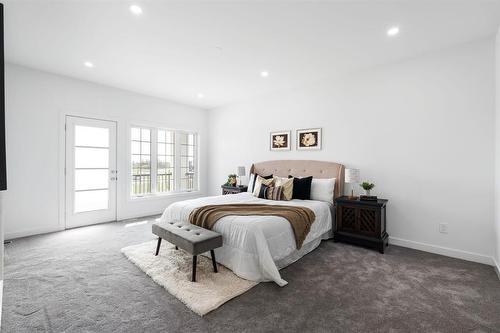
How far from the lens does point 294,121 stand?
189 inches

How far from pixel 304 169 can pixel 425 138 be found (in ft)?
6.28

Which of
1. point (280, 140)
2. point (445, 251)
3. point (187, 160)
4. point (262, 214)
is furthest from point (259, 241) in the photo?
point (187, 160)

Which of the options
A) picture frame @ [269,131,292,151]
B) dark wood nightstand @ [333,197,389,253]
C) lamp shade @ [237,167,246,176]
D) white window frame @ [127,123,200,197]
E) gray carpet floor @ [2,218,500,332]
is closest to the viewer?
gray carpet floor @ [2,218,500,332]

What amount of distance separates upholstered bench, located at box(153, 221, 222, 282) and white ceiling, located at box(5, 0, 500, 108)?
2.28 meters

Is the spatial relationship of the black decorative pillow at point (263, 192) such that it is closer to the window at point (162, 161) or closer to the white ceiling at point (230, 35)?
the white ceiling at point (230, 35)

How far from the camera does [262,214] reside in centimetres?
291

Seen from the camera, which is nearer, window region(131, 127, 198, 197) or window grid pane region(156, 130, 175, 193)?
window region(131, 127, 198, 197)

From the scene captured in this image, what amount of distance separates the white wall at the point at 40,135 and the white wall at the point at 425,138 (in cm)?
406

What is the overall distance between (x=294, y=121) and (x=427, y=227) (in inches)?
109

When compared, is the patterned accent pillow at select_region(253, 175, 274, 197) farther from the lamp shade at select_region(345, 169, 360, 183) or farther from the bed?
the lamp shade at select_region(345, 169, 360, 183)

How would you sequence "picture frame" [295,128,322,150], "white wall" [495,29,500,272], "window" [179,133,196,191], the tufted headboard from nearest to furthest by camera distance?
1. "white wall" [495,29,500,272]
2. the tufted headboard
3. "picture frame" [295,128,322,150]
4. "window" [179,133,196,191]

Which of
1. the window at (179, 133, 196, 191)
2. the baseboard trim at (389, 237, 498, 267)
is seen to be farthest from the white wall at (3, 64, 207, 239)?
the baseboard trim at (389, 237, 498, 267)

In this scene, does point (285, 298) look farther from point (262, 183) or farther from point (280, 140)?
point (280, 140)

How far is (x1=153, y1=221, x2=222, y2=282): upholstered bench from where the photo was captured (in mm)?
2381
